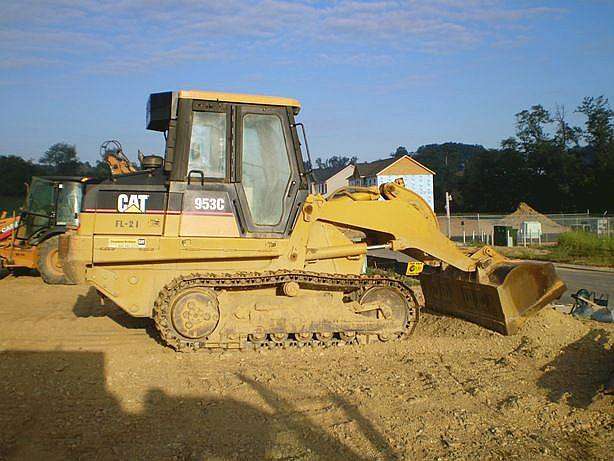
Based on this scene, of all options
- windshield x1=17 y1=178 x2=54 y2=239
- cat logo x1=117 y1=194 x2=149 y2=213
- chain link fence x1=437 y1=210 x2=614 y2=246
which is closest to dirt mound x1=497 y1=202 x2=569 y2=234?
chain link fence x1=437 y1=210 x2=614 y2=246

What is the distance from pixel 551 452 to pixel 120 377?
410 cm

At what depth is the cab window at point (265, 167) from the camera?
705 centimetres

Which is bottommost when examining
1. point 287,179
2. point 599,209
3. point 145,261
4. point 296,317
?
point 296,317

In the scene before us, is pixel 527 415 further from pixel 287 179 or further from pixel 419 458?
pixel 287 179

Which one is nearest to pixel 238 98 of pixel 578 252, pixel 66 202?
pixel 66 202

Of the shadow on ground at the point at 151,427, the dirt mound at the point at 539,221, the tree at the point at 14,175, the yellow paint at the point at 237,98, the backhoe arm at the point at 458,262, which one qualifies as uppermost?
the tree at the point at 14,175

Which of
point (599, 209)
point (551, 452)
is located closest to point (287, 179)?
point (551, 452)

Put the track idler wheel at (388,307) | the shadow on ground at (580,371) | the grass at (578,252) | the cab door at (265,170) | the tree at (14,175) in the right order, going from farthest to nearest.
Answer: the tree at (14,175)
the grass at (578,252)
the track idler wheel at (388,307)
the cab door at (265,170)
the shadow on ground at (580,371)

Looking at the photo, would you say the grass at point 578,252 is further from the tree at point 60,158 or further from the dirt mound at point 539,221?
the tree at point 60,158

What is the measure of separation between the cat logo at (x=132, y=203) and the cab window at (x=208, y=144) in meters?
0.67

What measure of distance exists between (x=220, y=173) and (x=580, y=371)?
15.0 ft

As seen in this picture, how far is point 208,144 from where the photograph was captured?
6.98m

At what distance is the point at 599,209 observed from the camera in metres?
58.0

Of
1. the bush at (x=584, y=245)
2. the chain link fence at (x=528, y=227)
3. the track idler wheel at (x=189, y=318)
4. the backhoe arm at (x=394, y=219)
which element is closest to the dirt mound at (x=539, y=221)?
the chain link fence at (x=528, y=227)
